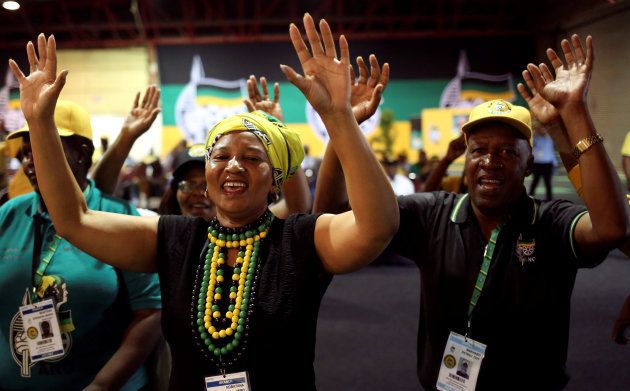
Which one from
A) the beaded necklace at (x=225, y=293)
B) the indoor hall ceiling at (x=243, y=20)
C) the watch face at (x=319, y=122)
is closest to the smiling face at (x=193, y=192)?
the beaded necklace at (x=225, y=293)

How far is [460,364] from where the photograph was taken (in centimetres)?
167

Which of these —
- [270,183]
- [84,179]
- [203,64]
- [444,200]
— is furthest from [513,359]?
[203,64]

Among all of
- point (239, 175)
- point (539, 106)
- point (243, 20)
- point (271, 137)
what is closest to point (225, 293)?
point (239, 175)

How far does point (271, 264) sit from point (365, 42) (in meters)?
12.5

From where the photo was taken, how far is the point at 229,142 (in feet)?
4.61

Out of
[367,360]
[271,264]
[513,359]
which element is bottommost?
[367,360]

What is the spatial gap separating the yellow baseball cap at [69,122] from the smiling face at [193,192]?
0.60m

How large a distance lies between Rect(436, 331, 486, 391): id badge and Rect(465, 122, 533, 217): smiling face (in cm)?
43

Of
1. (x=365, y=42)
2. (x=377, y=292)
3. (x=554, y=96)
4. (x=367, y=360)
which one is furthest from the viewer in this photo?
(x=365, y=42)

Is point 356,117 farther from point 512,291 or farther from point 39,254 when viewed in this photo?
point 39,254

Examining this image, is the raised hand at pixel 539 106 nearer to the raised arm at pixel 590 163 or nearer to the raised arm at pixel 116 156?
the raised arm at pixel 590 163

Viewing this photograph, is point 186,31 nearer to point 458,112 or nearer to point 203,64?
point 203,64

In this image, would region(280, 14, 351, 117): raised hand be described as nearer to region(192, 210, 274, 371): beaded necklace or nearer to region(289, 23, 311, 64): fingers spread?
region(289, 23, 311, 64): fingers spread

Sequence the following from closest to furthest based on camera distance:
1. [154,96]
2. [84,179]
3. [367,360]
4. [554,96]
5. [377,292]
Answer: [554,96] < [84,179] < [154,96] < [367,360] < [377,292]
